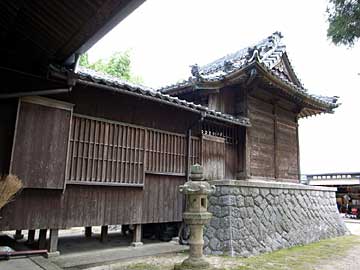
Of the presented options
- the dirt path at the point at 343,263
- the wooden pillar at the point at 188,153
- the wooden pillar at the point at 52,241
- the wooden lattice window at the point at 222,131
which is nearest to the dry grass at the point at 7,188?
the wooden pillar at the point at 52,241

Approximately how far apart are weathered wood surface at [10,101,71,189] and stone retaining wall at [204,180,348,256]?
158 inches

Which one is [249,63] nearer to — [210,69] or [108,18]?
[210,69]

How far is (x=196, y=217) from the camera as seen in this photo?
603 cm

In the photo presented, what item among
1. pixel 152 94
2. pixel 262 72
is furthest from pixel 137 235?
pixel 262 72

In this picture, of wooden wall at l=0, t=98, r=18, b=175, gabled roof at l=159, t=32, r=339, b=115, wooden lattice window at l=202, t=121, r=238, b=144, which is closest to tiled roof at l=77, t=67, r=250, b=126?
wooden lattice window at l=202, t=121, r=238, b=144

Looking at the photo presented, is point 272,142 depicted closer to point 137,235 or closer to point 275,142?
point 275,142

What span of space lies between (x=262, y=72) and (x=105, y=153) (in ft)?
17.6

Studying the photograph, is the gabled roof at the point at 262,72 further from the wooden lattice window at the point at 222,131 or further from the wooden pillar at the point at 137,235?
the wooden pillar at the point at 137,235

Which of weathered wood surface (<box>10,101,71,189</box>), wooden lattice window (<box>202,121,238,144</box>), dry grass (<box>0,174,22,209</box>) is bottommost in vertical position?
dry grass (<box>0,174,22,209</box>)

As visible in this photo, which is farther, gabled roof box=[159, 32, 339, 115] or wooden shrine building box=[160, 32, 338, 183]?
wooden shrine building box=[160, 32, 338, 183]

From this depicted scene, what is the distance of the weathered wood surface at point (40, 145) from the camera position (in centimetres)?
559

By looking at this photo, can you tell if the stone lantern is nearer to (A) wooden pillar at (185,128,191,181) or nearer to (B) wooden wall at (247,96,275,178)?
(A) wooden pillar at (185,128,191,181)

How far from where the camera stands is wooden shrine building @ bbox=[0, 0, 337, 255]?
14.3 feet

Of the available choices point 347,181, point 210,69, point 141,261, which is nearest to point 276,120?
point 210,69
